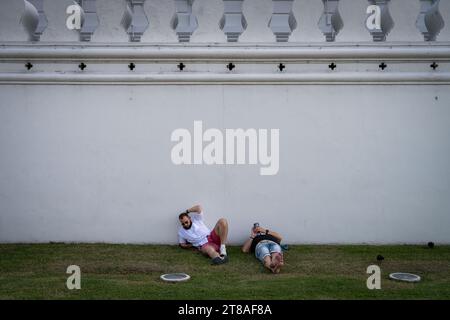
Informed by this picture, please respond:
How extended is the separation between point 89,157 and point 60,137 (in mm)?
473

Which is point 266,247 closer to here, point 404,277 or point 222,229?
point 222,229

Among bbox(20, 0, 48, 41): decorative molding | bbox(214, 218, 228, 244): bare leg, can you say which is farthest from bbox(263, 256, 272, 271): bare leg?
bbox(20, 0, 48, 41): decorative molding

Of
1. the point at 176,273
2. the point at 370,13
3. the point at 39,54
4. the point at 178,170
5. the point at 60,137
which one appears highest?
the point at 370,13

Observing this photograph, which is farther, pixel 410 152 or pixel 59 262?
pixel 410 152

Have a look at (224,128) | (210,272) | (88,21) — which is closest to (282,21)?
(224,128)

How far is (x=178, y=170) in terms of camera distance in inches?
257

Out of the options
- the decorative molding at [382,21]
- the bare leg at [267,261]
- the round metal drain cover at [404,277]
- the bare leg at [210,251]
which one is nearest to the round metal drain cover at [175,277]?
the bare leg at [210,251]

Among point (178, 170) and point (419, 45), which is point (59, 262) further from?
point (419, 45)

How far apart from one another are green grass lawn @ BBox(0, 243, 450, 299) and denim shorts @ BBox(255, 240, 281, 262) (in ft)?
0.35

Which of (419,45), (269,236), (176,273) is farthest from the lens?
(419,45)

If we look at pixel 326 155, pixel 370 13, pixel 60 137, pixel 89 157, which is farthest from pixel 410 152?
pixel 60 137

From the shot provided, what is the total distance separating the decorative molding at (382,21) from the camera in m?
6.43

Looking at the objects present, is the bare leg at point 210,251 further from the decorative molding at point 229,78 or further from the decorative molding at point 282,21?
the decorative molding at point 282,21

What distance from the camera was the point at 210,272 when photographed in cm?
533
